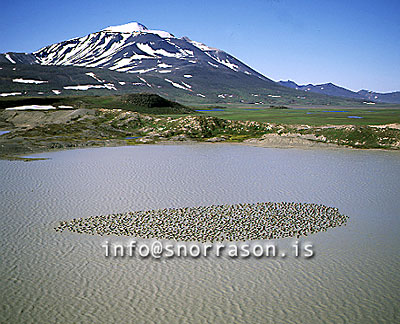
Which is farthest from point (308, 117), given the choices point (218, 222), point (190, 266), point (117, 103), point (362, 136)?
point (190, 266)

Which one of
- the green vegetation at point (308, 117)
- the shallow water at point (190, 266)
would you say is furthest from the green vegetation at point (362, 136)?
the shallow water at point (190, 266)

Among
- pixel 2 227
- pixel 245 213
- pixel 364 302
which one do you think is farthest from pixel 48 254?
pixel 364 302

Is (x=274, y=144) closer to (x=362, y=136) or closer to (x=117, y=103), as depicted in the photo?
(x=362, y=136)

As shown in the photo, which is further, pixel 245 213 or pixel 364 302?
pixel 245 213

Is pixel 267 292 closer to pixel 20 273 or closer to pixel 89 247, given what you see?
pixel 89 247

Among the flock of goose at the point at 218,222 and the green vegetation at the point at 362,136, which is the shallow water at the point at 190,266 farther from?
the green vegetation at the point at 362,136
